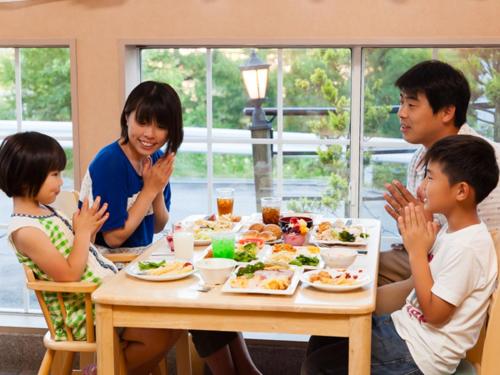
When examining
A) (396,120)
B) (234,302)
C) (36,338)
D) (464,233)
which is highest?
(396,120)

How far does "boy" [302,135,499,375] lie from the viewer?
198 cm

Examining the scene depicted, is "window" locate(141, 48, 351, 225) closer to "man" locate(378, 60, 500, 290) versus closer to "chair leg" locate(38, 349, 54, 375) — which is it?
"man" locate(378, 60, 500, 290)

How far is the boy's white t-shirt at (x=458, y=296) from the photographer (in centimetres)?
197

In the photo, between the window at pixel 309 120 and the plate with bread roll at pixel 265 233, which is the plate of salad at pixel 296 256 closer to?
the plate with bread roll at pixel 265 233

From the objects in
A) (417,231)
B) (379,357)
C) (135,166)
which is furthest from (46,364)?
(417,231)

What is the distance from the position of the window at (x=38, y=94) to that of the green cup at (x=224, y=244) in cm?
152

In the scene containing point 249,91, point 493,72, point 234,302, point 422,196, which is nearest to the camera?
point 234,302

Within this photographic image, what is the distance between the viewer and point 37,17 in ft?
11.4

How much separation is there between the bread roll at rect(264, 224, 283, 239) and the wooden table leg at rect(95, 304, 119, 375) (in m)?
0.78

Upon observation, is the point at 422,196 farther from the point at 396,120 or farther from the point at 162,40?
the point at 162,40

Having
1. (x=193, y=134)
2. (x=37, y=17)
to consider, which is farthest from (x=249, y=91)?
(x=37, y=17)

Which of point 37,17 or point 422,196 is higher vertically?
point 37,17

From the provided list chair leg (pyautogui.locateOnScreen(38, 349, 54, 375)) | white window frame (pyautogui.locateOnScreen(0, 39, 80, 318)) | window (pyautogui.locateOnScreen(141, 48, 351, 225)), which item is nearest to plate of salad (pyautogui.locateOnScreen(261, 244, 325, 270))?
chair leg (pyautogui.locateOnScreen(38, 349, 54, 375))

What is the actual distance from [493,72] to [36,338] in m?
2.42
